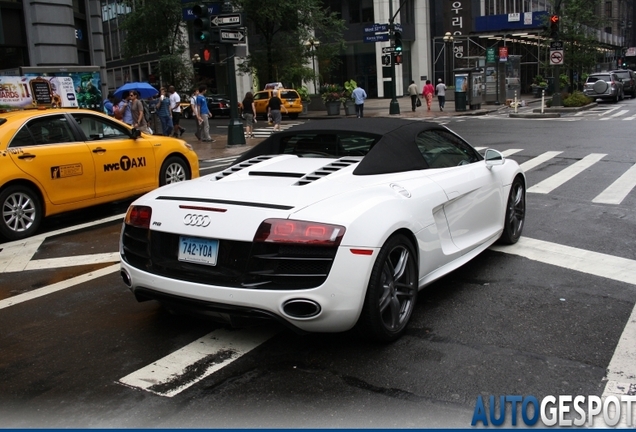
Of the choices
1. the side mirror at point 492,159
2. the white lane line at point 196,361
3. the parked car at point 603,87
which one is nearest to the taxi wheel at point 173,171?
the side mirror at point 492,159

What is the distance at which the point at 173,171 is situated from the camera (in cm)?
1119

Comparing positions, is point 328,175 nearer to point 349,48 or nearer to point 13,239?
point 13,239

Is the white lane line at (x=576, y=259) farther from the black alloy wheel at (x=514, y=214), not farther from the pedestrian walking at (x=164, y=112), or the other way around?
the pedestrian walking at (x=164, y=112)

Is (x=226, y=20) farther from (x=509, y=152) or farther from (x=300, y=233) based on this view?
(x=300, y=233)

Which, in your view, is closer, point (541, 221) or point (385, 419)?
point (385, 419)

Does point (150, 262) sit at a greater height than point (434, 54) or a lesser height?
lesser

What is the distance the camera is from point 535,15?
2036 inches

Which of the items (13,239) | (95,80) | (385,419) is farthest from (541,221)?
(95,80)

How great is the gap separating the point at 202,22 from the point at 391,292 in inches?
574

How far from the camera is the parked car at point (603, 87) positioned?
1524 inches

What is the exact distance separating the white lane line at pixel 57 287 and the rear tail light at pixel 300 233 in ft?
9.70

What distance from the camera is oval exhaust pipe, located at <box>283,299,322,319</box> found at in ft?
13.8

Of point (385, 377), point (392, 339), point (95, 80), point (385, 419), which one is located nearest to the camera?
point (385, 419)

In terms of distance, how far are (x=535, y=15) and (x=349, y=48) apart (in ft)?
49.5
